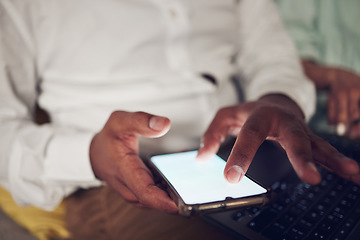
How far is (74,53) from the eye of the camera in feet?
1.72

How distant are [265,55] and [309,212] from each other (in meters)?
0.49

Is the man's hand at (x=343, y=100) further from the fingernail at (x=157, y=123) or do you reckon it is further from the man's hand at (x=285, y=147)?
the fingernail at (x=157, y=123)

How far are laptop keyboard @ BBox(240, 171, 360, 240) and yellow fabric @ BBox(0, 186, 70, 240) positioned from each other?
30 centimetres

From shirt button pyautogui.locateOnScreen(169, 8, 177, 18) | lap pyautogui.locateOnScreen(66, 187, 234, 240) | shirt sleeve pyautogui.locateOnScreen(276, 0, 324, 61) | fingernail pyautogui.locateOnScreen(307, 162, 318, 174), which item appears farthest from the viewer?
shirt sleeve pyautogui.locateOnScreen(276, 0, 324, 61)

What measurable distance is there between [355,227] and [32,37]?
1.82ft

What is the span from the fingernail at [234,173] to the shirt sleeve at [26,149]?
0.77ft

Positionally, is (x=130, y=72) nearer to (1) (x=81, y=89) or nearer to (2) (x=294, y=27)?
(1) (x=81, y=89)

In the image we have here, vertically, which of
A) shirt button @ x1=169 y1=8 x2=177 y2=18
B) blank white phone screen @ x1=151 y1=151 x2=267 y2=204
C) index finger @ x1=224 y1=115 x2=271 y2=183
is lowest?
blank white phone screen @ x1=151 y1=151 x2=267 y2=204

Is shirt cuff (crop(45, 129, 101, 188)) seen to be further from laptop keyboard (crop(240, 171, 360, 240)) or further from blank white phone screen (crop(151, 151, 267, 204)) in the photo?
laptop keyboard (crop(240, 171, 360, 240))

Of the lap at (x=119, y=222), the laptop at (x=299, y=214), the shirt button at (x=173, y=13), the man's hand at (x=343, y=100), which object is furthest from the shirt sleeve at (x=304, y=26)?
the lap at (x=119, y=222)

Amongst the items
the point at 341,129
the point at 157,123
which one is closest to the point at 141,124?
the point at 157,123

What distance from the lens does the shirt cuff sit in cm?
43

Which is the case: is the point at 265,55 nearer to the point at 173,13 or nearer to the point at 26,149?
the point at 173,13

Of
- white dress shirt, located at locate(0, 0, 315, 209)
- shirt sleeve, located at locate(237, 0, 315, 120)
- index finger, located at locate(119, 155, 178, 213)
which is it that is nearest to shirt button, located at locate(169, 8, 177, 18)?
white dress shirt, located at locate(0, 0, 315, 209)
